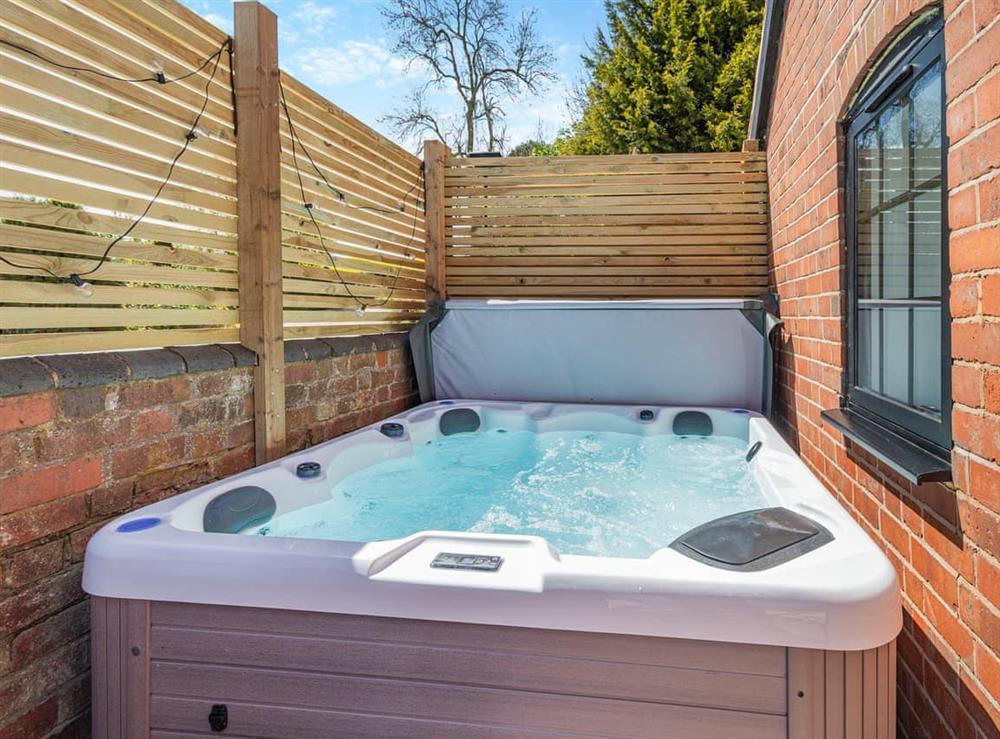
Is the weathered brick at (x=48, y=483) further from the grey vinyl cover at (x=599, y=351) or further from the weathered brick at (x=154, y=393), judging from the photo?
the grey vinyl cover at (x=599, y=351)

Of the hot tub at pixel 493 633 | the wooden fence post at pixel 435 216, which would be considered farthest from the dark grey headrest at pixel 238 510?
the wooden fence post at pixel 435 216

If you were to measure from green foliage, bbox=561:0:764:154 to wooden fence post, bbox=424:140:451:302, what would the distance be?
5.89 metres

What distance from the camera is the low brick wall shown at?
1.45m

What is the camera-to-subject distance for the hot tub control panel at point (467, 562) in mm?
1305

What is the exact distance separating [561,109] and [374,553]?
1193cm

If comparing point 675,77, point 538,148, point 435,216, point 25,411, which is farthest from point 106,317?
point 538,148

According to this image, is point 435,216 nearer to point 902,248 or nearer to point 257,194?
point 257,194

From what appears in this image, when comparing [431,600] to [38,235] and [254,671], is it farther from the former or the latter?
[38,235]

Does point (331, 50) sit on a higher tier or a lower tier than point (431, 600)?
higher

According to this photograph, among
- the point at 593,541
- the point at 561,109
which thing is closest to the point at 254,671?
the point at 593,541

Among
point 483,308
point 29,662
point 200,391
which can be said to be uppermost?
point 483,308

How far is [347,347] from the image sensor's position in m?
3.22

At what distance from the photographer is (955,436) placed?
1.24m

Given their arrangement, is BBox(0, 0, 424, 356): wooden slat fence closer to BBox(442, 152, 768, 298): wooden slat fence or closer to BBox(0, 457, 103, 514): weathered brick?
BBox(0, 457, 103, 514): weathered brick
